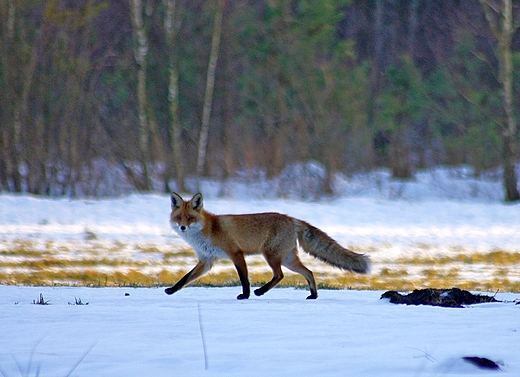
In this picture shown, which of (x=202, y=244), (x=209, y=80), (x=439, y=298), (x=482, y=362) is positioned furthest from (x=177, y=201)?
(x=209, y=80)

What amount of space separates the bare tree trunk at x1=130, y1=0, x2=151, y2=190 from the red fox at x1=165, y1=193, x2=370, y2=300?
607 inches

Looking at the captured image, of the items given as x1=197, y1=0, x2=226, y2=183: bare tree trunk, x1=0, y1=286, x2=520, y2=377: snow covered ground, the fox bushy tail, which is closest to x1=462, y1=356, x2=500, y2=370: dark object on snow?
x1=0, y1=286, x2=520, y2=377: snow covered ground

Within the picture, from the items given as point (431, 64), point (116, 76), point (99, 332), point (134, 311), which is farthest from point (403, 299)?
point (431, 64)

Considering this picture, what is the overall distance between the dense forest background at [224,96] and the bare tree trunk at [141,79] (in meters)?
0.05

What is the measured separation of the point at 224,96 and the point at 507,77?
11.5 metres

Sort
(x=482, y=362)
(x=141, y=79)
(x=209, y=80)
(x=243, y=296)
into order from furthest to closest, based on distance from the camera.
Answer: (x=209, y=80), (x=141, y=79), (x=243, y=296), (x=482, y=362)

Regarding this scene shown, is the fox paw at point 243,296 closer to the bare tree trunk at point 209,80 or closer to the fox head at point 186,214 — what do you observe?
the fox head at point 186,214

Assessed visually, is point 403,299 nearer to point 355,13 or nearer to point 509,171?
point 509,171

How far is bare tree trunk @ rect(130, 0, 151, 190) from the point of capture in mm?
22250

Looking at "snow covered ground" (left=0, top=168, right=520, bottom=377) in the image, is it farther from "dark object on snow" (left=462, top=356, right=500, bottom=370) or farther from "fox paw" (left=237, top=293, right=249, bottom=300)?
"fox paw" (left=237, top=293, right=249, bottom=300)

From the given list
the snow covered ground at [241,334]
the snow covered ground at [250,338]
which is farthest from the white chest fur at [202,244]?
the snow covered ground at [250,338]

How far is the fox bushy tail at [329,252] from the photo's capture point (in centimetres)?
774

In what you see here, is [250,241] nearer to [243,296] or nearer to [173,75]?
[243,296]

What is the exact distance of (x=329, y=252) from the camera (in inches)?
306
